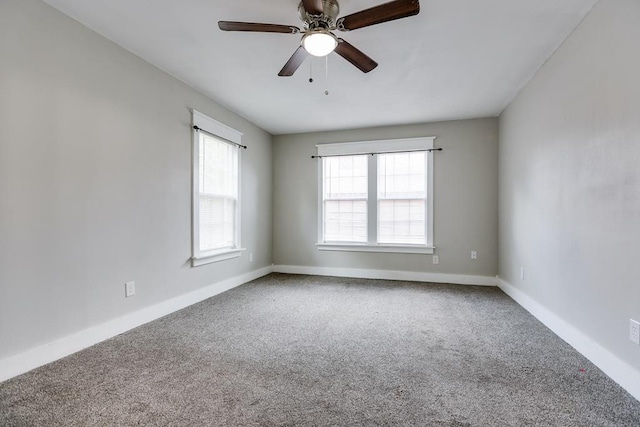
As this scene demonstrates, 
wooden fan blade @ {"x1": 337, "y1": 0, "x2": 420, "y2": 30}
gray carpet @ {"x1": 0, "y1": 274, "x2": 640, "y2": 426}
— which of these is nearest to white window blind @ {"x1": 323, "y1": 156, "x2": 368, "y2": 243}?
gray carpet @ {"x1": 0, "y1": 274, "x2": 640, "y2": 426}

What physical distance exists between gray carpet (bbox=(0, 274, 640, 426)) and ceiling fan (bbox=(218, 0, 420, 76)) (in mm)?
2159

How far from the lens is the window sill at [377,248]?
470 cm

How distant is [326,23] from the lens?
1.99 m

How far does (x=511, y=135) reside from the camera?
152 inches

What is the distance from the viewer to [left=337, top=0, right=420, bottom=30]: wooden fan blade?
169cm

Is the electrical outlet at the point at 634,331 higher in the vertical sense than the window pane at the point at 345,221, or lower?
lower

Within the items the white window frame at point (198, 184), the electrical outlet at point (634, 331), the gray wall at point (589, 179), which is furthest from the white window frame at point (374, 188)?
the electrical outlet at point (634, 331)

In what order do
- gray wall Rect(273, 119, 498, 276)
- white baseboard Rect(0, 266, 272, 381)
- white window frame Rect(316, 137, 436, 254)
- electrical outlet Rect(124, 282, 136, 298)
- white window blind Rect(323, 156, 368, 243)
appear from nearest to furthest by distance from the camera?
white baseboard Rect(0, 266, 272, 381)
electrical outlet Rect(124, 282, 136, 298)
gray wall Rect(273, 119, 498, 276)
white window frame Rect(316, 137, 436, 254)
white window blind Rect(323, 156, 368, 243)

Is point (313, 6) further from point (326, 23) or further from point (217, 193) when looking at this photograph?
point (217, 193)

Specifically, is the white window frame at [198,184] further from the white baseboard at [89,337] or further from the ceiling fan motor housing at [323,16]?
the ceiling fan motor housing at [323,16]

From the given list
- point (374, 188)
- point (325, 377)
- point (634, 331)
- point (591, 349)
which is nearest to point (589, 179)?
point (634, 331)

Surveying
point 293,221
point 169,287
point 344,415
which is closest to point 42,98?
point 169,287

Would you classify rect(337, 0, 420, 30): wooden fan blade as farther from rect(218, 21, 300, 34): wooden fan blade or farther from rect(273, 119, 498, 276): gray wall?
rect(273, 119, 498, 276): gray wall

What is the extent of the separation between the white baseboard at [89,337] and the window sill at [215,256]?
33 cm
